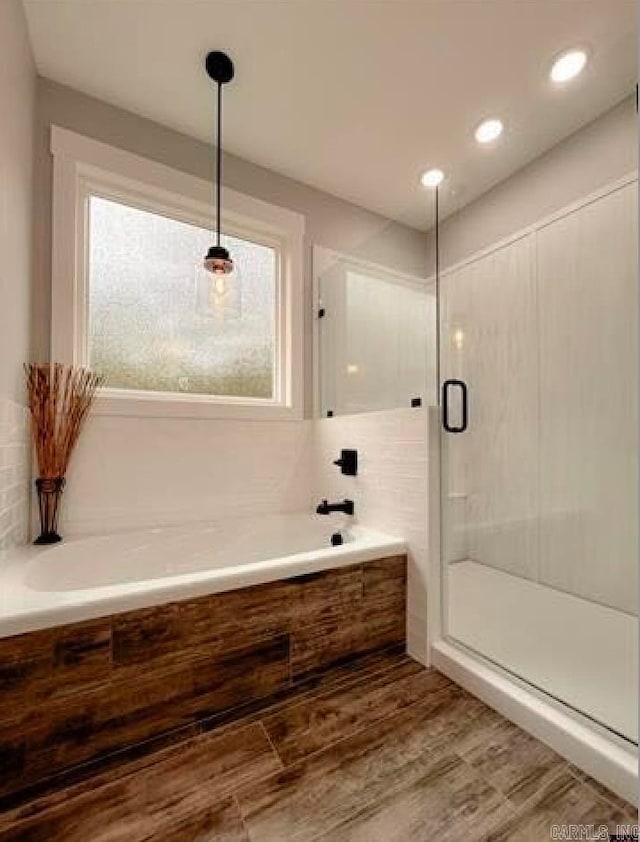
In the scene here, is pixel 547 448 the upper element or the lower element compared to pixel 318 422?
lower

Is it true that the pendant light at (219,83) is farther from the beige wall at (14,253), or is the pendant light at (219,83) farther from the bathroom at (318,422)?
the beige wall at (14,253)

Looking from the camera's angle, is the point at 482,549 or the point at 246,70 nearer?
the point at 246,70

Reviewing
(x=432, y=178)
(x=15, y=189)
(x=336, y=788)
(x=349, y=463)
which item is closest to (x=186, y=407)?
(x=349, y=463)

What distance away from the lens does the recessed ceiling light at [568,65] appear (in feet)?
5.35

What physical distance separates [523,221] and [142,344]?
2.27 m

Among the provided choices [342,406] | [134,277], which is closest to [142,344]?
[134,277]

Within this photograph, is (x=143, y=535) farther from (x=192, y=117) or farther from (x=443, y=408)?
(x=192, y=117)

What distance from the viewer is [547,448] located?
196 centimetres

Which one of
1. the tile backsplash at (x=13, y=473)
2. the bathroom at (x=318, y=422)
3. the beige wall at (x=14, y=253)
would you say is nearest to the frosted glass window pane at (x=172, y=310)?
the bathroom at (x=318, y=422)

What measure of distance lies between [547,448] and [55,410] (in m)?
2.38

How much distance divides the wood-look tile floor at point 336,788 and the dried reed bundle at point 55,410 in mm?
1142

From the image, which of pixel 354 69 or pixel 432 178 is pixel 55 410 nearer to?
pixel 354 69

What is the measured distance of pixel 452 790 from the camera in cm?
100

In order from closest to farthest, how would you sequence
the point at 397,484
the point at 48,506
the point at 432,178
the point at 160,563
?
the point at 48,506
the point at 397,484
the point at 160,563
the point at 432,178
